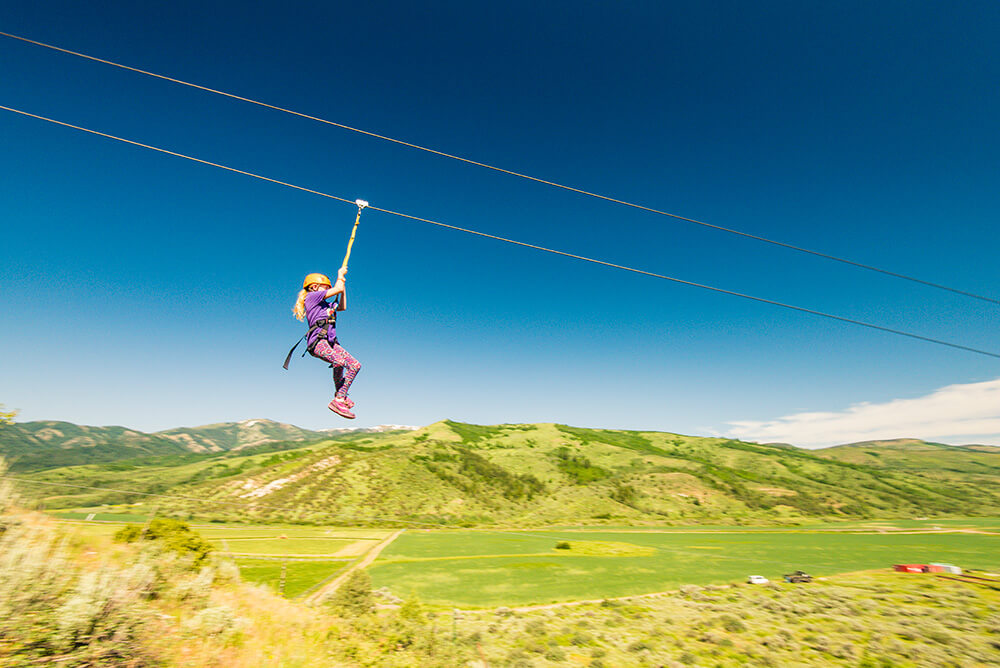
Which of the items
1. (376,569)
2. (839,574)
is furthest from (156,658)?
(839,574)

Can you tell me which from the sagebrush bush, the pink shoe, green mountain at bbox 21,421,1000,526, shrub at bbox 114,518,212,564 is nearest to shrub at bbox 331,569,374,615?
shrub at bbox 114,518,212,564

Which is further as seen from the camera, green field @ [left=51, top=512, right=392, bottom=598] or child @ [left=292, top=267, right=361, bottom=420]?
green field @ [left=51, top=512, right=392, bottom=598]

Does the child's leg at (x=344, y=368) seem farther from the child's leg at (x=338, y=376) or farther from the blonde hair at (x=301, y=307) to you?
the blonde hair at (x=301, y=307)

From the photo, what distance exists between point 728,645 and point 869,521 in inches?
6222

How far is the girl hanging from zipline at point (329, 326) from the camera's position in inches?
271

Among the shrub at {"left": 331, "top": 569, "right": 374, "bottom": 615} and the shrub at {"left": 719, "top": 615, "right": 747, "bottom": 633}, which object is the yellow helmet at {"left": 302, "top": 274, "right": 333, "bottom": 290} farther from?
the shrub at {"left": 719, "top": 615, "right": 747, "bottom": 633}

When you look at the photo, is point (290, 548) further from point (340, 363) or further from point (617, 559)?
point (340, 363)

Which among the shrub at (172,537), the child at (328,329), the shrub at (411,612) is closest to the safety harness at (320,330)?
the child at (328,329)

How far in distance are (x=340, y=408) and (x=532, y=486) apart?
139 meters

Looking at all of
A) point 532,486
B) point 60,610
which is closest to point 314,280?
point 60,610

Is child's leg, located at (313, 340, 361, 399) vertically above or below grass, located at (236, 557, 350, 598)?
above

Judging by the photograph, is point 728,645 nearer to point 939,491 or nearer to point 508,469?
point 508,469

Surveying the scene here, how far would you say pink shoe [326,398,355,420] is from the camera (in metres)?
6.91

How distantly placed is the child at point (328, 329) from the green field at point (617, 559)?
42.6 m
